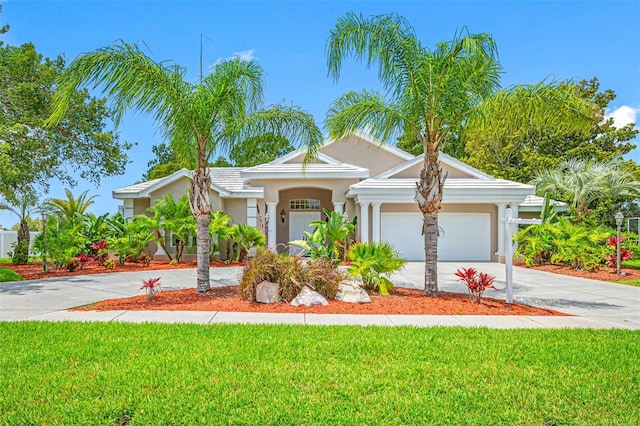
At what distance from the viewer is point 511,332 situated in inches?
237

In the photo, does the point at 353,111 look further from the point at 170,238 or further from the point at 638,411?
the point at 170,238

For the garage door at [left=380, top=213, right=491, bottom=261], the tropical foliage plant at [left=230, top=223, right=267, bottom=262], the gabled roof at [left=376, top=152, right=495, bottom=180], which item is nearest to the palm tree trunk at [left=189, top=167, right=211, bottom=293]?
the tropical foliage plant at [left=230, top=223, right=267, bottom=262]

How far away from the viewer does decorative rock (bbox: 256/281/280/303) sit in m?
8.12

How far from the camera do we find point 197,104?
8867mm

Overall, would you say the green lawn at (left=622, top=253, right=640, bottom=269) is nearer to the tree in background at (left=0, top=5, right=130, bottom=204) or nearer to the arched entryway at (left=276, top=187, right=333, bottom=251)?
the arched entryway at (left=276, top=187, right=333, bottom=251)

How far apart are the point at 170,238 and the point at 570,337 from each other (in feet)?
51.6

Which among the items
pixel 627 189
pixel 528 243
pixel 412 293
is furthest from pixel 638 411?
pixel 627 189

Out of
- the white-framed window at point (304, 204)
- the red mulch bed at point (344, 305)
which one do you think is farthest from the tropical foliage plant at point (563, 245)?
the white-framed window at point (304, 204)

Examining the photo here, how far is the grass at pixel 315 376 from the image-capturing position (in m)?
3.44

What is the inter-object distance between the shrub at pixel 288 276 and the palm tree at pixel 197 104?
1544 millimetres

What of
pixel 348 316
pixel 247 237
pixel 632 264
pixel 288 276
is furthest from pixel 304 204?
pixel 348 316

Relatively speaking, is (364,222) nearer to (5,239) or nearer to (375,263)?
(375,263)

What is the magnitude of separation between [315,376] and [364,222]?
45.2ft

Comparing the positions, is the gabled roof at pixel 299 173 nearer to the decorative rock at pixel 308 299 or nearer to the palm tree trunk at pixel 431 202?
the palm tree trunk at pixel 431 202
